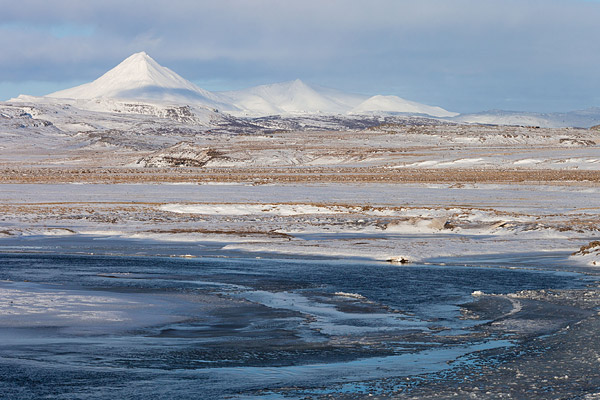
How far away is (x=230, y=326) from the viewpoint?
43.7ft

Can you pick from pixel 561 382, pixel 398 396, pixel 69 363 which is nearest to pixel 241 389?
pixel 398 396

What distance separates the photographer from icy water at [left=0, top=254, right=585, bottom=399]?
9836 mm

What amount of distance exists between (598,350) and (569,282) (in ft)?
23.7

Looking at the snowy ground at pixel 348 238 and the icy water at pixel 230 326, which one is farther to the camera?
the snowy ground at pixel 348 238

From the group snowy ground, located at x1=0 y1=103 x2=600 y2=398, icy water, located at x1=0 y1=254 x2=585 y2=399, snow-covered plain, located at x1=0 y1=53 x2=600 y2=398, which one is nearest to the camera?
icy water, located at x1=0 y1=254 x2=585 y2=399

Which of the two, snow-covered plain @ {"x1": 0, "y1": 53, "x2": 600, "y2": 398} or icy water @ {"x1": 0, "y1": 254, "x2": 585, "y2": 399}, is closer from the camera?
icy water @ {"x1": 0, "y1": 254, "x2": 585, "y2": 399}

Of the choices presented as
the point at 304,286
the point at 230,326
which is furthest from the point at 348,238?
the point at 230,326

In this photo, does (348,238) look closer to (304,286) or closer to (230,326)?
(304,286)

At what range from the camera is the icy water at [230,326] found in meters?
9.84

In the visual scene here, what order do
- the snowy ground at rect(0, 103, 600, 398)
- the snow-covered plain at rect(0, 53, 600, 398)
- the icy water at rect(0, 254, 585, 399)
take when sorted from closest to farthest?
the icy water at rect(0, 254, 585, 399) < the snow-covered plain at rect(0, 53, 600, 398) < the snowy ground at rect(0, 103, 600, 398)

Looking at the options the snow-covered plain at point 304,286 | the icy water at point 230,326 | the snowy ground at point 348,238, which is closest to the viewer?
the icy water at point 230,326

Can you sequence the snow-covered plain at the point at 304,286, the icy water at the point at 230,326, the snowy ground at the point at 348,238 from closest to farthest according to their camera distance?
the icy water at the point at 230,326, the snow-covered plain at the point at 304,286, the snowy ground at the point at 348,238

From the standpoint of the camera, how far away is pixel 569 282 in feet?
60.1

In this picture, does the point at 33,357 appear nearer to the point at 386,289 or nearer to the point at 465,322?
the point at 465,322
